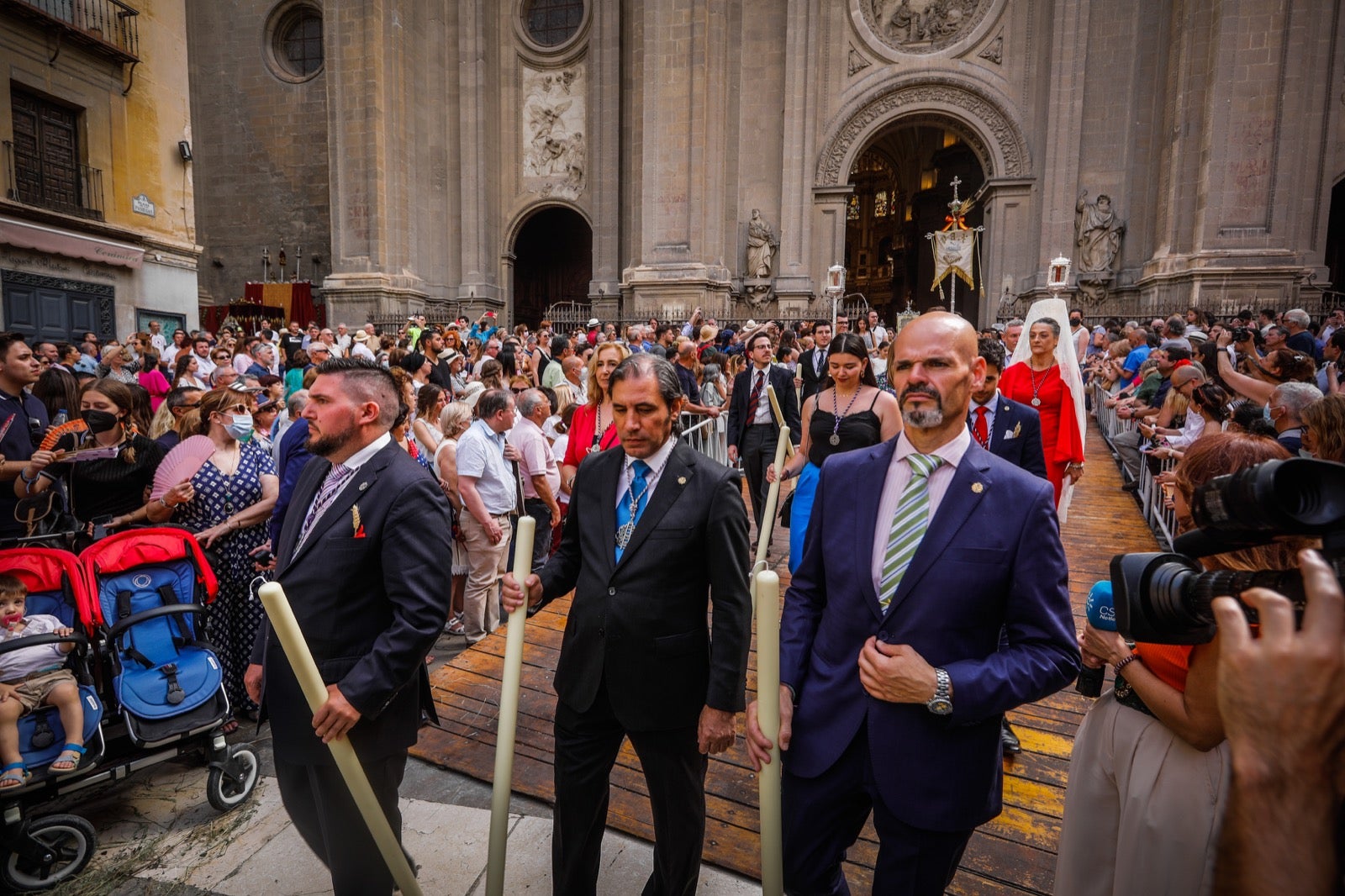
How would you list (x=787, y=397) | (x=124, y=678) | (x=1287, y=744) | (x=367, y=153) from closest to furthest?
(x=1287, y=744) < (x=124, y=678) < (x=787, y=397) < (x=367, y=153)

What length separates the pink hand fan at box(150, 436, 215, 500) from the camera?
4.44 metres

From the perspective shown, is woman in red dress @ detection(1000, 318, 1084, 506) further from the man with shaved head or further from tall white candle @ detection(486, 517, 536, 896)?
tall white candle @ detection(486, 517, 536, 896)

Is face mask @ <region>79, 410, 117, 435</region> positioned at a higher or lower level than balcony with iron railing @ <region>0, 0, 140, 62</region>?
lower

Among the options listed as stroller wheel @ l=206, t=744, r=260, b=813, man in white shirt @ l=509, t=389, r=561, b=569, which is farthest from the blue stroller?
man in white shirt @ l=509, t=389, r=561, b=569

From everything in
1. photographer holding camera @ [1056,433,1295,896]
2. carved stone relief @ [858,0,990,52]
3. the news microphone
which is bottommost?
photographer holding camera @ [1056,433,1295,896]

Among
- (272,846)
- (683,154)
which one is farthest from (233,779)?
(683,154)

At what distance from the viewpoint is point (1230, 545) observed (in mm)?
1142

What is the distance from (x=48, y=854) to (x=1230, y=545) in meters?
4.35

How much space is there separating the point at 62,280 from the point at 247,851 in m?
17.0

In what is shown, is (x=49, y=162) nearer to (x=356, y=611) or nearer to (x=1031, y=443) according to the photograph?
(x=356, y=611)

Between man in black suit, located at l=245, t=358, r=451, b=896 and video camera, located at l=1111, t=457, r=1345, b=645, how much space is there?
2.11 meters

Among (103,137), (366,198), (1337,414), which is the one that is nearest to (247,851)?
(1337,414)

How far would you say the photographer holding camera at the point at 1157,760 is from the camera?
68.1 inches

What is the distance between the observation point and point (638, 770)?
12.3ft
